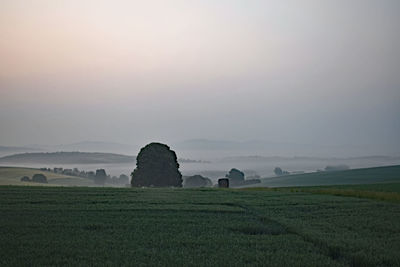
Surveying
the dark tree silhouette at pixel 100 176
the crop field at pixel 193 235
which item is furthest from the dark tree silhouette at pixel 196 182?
the crop field at pixel 193 235

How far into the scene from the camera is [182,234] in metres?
13.1

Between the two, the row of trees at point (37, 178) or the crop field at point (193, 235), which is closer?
the crop field at point (193, 235)

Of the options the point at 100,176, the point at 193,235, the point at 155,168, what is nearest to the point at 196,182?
the point at 100,176

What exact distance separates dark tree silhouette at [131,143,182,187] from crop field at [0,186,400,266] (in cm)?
3155

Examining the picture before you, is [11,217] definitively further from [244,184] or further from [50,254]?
[244,184]

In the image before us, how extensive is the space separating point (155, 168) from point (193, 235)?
132 ft

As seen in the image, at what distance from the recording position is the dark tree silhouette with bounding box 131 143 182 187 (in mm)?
52875

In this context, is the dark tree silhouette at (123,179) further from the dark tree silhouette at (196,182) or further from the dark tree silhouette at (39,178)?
the dark tree silhouette at (196,182)

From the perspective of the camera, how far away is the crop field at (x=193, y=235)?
1027 cm

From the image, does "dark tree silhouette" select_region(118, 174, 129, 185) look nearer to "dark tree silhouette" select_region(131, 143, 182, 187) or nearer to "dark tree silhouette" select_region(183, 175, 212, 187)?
"dark tree silhouette" select_region(183, 175, 212, 187)

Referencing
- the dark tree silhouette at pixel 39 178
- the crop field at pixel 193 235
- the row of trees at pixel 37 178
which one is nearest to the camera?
the crop field at pixel 193 235

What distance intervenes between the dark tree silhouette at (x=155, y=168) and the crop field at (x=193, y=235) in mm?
31545

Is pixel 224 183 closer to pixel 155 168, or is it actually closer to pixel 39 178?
pixel 155 168

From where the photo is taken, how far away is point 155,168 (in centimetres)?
5297
